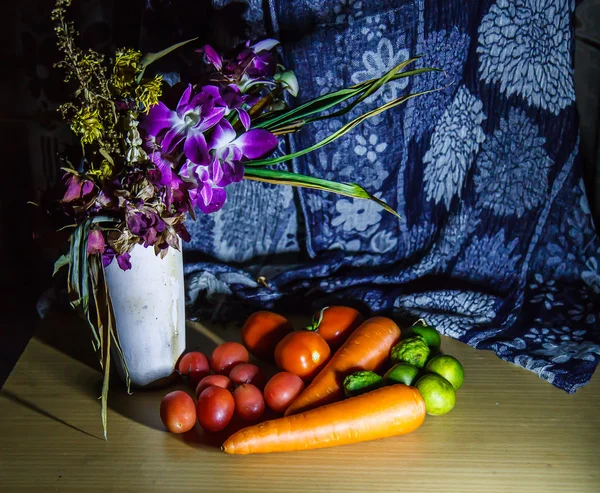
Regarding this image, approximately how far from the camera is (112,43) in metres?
1.58

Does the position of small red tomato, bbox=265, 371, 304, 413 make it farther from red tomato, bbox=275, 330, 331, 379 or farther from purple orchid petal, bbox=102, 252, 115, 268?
purple orchid petal, bbox=102, 252, 115, 268

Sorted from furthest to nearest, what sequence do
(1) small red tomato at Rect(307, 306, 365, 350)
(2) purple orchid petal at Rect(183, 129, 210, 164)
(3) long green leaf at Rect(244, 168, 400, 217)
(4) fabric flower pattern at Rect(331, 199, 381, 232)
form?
(4) fabric flower pattern at Rect(331, 199, 381, 232), (1) small red tomato at Rect(307, 306, 365, 350), (3) long green leaf at Rect(244, 168, 400, 217), (2) purple orchid petal at Rect(183, 129, 210, 164)

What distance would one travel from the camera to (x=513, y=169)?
157 cm

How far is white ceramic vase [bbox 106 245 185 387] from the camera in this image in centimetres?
108

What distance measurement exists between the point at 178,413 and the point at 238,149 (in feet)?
1.31

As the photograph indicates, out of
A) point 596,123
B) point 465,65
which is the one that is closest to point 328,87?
point 465,65

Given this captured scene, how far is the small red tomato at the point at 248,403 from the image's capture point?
3.57ft

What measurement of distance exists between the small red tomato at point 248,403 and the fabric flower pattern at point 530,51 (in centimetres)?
85

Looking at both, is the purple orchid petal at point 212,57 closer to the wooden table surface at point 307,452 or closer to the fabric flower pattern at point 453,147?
the wooden table surface at point 307,452

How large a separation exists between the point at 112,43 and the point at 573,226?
109 cm

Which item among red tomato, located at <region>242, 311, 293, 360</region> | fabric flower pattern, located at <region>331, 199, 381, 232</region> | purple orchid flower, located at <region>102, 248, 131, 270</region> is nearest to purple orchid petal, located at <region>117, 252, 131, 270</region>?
purple orchid flower, located at <region>102, 248, 131, 270</region>

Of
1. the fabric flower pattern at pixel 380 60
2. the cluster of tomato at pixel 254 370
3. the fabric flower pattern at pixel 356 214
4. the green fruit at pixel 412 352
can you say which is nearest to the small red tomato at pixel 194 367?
the cluster of tomato at pixel 254 370

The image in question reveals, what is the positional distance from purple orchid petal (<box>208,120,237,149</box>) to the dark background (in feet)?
1.65

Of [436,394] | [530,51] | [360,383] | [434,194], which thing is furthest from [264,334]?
[530,51]
